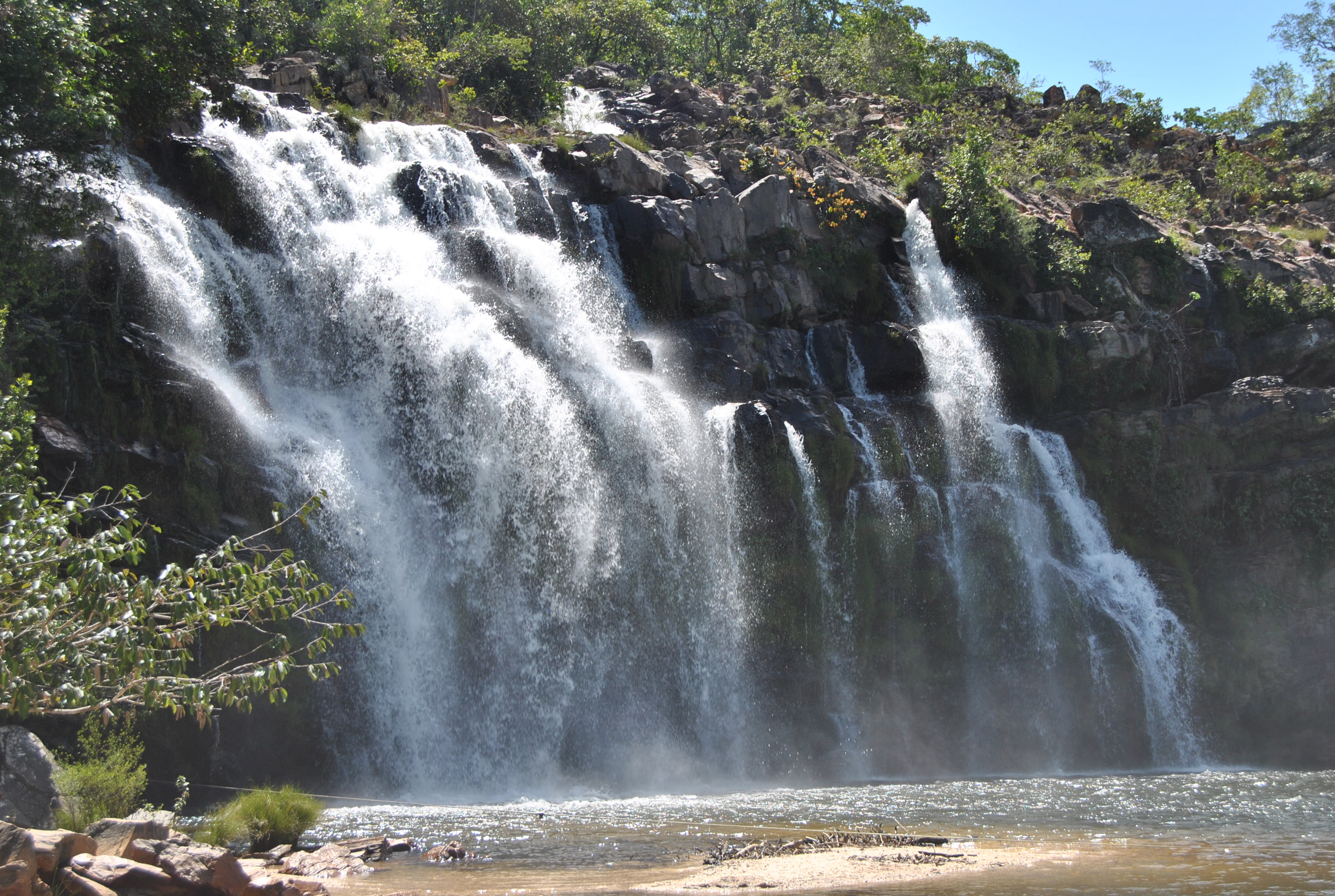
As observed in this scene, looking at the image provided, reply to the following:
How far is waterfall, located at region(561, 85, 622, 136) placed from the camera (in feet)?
123

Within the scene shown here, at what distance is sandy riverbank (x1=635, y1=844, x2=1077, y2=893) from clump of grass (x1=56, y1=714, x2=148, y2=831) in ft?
21.0

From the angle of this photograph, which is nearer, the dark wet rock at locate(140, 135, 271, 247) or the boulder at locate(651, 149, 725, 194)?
the dark wet rock at locate(140, 135, 271, 247)

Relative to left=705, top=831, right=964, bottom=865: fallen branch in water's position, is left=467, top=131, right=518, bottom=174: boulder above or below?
above

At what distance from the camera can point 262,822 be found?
39.6 ft

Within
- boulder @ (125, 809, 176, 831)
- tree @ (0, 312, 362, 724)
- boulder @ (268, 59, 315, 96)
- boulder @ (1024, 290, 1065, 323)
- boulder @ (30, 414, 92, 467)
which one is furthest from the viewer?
boulder @ (268, 59, 315, 96)

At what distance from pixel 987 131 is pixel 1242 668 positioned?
95.0 feet

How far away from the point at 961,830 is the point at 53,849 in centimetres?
1089

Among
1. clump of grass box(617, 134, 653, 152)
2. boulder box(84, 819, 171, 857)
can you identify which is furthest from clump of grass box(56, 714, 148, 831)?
clump of grass box(617, 134, 653, 152)

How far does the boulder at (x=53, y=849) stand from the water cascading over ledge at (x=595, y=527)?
362 inches

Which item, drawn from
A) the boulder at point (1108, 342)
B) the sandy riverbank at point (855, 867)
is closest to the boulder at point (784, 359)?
the boulder at point (1108, 342)

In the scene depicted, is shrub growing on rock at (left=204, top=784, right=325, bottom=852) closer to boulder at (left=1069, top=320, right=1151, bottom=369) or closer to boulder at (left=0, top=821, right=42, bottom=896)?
boulder at (left=0, top=821, right=42, bottom=896)

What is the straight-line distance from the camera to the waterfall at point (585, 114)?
123 ft

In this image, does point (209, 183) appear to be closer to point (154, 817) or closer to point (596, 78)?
point (154, 817)

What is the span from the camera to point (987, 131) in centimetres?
4662
